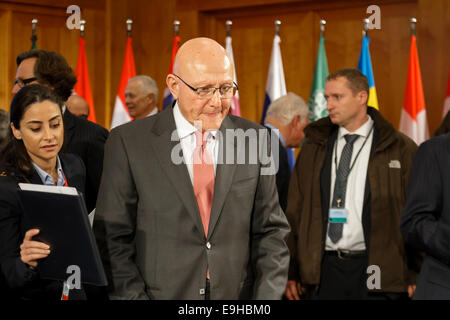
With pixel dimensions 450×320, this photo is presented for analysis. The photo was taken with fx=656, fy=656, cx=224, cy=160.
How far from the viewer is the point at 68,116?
303 centimetres

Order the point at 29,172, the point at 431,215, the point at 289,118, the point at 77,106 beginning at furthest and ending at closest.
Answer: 1. the point at 77,106
2. the point at 289,118
3. the point at 431,215
4. the point at 29,172

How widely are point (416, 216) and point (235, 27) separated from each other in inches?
182

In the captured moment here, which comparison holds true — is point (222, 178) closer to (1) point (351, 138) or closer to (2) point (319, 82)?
(1) point (351, 138)

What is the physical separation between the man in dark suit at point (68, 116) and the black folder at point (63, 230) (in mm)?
972

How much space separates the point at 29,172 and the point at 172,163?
567mm

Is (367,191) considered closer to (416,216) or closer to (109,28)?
(416,216)

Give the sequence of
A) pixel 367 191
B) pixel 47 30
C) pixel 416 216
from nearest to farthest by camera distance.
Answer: pixel 416 216, pixel 367 191, pixel 47 30

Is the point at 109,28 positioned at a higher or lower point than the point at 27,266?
higher

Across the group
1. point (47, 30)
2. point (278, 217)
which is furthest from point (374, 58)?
point (278, 217)

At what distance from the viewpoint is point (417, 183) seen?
99.0 inches

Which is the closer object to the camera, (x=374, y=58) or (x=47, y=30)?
(x=374, y=58)

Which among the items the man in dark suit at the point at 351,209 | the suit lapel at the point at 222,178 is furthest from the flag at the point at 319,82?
the suit lapel at the point at 222,178

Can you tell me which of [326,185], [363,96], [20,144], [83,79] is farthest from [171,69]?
[20,144]

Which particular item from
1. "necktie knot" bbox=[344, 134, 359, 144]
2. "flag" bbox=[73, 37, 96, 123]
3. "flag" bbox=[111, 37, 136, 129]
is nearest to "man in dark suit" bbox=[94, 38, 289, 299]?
"necktie knot" bbox=[344, 134, 359, 144]
